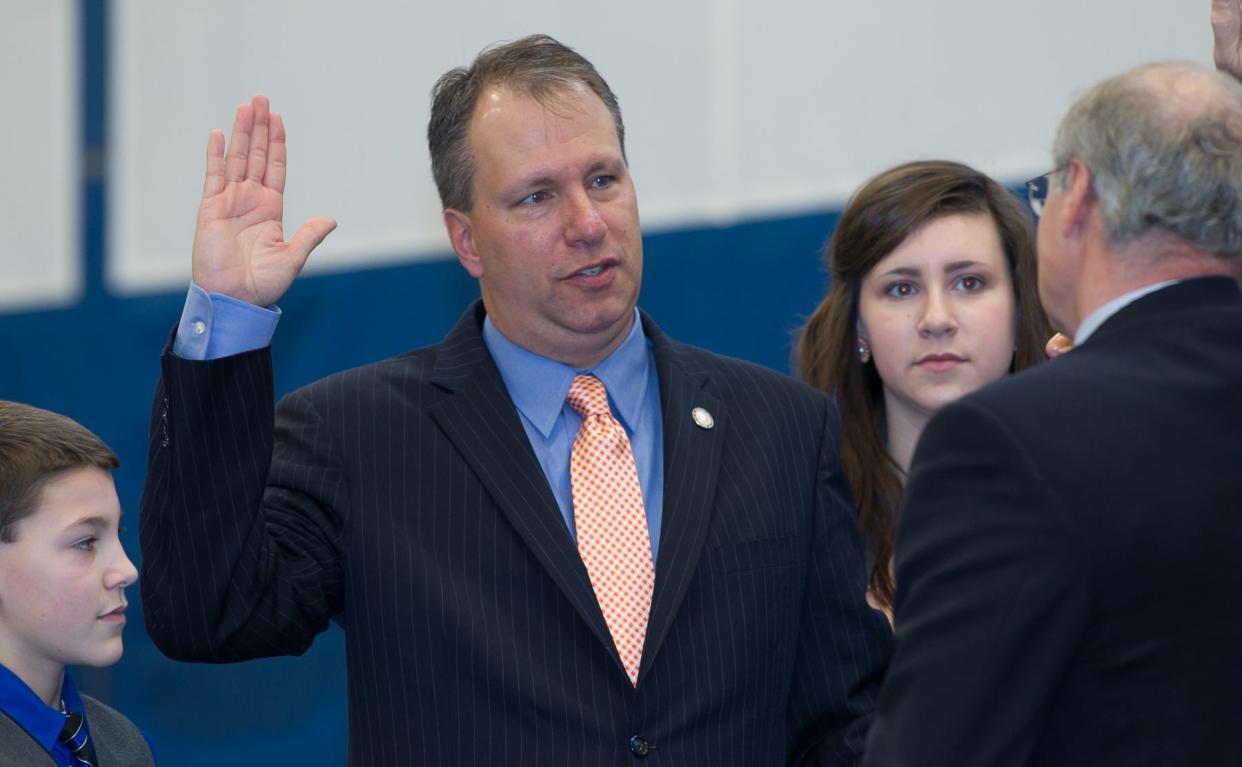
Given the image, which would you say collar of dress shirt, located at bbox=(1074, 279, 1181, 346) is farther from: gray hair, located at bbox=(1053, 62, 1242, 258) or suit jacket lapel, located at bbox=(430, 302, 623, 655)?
suit jacket lapel, located at bbox=(430, 302, 623, 655)

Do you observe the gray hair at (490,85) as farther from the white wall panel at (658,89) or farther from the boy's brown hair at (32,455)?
the white wall panel at (658,89)

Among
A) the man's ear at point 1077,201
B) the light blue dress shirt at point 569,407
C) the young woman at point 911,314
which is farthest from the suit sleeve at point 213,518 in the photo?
the young woman at point 911,314

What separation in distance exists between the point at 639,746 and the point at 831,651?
0.38 metres

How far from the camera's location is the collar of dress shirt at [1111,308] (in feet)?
5.23

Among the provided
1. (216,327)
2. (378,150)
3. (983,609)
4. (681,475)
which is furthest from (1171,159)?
(378,150)

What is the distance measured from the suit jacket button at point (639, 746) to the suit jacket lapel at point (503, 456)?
0.10 metres

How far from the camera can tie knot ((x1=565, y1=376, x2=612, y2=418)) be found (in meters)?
2.35

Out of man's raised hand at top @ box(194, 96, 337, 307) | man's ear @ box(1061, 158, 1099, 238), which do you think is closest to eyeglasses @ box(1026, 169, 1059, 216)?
man's ear @ box(1061, 158, 1099, 238)

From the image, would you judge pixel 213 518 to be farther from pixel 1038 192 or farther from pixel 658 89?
pixel 658 89

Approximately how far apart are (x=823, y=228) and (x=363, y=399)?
201 centimetres

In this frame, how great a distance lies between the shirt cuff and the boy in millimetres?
438

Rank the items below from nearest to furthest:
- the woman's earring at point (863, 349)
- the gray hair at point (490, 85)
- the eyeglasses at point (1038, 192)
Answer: the eyeglasses at point (1038, 192), the gray hair at point (490, 85), the woman's earring at point (863, 349)

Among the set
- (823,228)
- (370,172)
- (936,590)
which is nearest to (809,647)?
(936,590)

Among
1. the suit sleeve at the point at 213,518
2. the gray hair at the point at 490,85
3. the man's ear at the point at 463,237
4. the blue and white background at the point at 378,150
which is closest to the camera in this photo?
the suit sleeve at the point at 213,518
